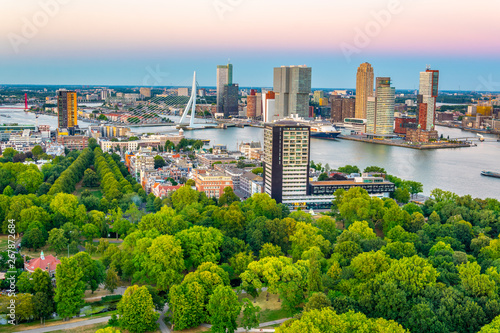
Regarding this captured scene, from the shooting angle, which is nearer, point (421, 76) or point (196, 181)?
point (196, 181)

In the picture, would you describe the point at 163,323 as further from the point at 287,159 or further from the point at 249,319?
the point at 287,159

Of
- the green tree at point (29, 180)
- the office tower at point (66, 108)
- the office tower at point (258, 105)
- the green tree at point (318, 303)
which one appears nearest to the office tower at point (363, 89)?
the office tower at point (258, 105)

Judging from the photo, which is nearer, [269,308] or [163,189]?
[269,308]

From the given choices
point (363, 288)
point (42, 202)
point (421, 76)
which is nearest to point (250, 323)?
point (363, 288)

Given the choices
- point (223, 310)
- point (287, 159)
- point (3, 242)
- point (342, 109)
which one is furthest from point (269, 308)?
point (342, 109)

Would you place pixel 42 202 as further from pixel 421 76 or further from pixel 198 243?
pixel 421 76

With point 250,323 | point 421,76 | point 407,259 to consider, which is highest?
point 421,76

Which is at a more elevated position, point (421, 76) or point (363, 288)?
point (421, 76)
